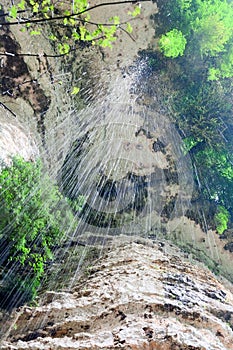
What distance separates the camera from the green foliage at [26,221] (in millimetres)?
5227

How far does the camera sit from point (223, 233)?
10.1 meters

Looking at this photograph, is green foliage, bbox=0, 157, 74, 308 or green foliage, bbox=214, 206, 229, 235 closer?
green foliage, bbox=0, 157, 74, 308

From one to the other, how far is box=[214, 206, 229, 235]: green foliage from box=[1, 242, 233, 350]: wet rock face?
3911 mm

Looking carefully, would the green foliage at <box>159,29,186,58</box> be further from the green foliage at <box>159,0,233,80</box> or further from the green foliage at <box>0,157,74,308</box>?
the green foliage at <box>0,157,74,308</box>

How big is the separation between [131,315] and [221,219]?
6.49 m

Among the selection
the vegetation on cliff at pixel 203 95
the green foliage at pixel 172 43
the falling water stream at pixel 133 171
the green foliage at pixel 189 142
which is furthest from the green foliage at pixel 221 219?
the green foliage at pixel 172 43

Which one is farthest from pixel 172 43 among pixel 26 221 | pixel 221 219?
pixel 26 221

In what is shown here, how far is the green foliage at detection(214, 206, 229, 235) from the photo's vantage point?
9562 mm

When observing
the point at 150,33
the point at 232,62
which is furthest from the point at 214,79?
the point at 150,33

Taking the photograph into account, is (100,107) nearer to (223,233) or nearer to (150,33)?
(150,33)

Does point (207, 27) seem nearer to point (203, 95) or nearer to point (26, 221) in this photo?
point (203, 95)

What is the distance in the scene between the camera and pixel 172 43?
855cm

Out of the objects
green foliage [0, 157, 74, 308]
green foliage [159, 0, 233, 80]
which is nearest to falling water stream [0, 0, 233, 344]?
green foliage [159, 0, 233, 80]

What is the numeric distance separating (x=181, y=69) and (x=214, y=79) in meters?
0.99
